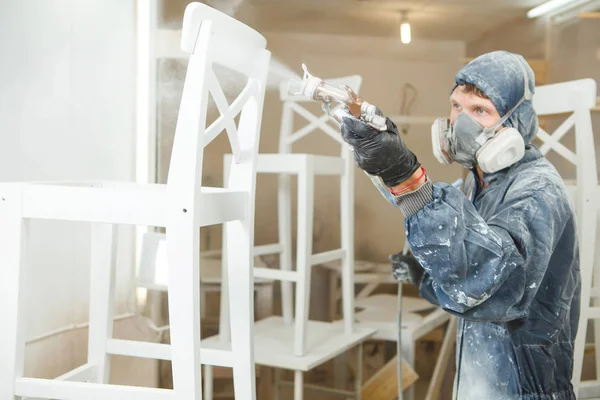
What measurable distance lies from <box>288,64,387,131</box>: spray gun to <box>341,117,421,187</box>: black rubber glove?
15mm

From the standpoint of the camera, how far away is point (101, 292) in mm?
1632

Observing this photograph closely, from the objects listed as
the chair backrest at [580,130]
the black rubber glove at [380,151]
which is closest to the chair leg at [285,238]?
the chair backrest at [580,130]

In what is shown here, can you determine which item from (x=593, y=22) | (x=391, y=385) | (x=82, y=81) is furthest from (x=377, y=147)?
(x=593, y=22)

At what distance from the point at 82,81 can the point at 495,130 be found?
148 centimetres

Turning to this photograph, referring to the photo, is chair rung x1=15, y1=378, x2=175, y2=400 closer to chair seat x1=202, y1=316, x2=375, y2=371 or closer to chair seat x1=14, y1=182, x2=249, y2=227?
chair seat x1=14, y1=182, x2=249, y2=227

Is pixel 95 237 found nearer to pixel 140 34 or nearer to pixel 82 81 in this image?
pixel 82 81

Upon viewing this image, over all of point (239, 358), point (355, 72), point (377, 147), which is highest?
point (355, 72)

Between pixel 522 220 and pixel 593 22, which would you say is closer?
pixel 522 220

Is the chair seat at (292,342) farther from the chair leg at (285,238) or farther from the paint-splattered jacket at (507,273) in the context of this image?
the paint-splattered jacket at (507,273)

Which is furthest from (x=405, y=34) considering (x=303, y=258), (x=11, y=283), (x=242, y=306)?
(x=11, y=283)

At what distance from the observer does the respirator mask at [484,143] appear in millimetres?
1333

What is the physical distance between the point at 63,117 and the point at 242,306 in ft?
3.62

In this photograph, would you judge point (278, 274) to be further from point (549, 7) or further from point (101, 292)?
point (549, 7)

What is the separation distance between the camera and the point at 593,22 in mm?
2553
